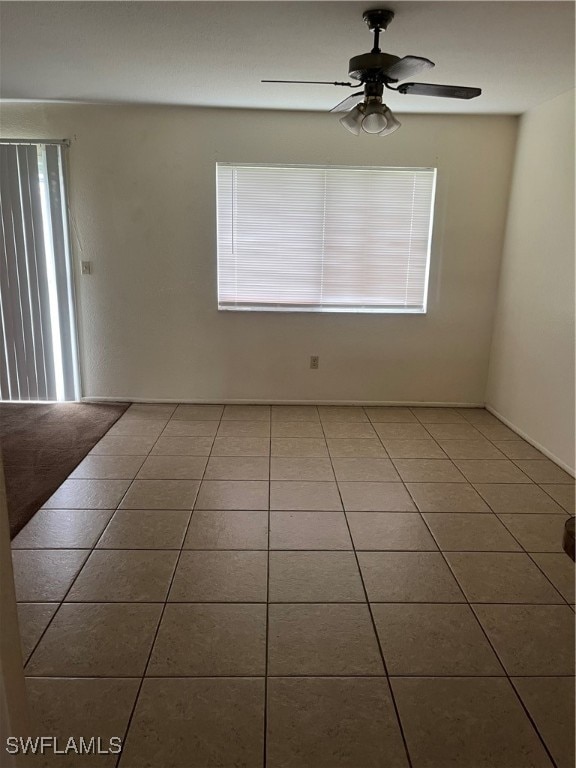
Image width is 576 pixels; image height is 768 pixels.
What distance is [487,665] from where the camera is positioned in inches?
68.9

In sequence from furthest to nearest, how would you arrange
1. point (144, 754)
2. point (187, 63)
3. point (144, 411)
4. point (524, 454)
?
1. point (144, 411)
2. point (524, 454)
3. point (187, 63)
4. point (144, 754)

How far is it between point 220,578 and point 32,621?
2.33 feet

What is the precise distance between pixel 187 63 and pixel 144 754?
3188 mm

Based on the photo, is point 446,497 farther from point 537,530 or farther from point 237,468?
point 237,468

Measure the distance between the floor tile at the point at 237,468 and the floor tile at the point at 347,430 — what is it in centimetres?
71

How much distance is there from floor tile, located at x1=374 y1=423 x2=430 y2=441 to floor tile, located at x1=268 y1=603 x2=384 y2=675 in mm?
1987

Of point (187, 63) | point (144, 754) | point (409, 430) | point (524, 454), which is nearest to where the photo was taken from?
point (144, 754)

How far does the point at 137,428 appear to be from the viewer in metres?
3.96

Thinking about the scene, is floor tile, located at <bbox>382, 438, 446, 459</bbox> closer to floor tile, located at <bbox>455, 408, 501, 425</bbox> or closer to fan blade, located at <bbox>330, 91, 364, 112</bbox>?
floor tile, located at <bbox>455, 408, 501, 425</bbox>

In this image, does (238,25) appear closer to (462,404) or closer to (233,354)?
(233,354)

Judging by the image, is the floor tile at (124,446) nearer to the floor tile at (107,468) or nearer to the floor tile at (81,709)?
the floor tile at (107,468)

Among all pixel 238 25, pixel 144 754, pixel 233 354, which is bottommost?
pixel 144 754

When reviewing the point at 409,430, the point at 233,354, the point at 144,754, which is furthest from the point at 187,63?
the point at 144,754

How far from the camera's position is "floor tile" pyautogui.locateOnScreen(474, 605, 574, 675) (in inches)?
68.9
